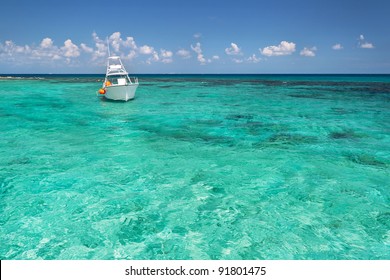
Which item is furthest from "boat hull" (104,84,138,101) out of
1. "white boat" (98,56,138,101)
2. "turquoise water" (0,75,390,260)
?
"turquoise water" (0,75,390,260)

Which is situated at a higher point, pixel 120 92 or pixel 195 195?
pixel 120 92

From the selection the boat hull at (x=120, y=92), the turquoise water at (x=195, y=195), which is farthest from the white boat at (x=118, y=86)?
the turquoise water at (x=195, y=195)

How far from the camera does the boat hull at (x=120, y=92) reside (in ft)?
101

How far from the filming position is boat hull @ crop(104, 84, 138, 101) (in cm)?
3092

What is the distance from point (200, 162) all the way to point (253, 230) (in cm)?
508

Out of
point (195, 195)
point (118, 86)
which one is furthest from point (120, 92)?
point (195, 195)

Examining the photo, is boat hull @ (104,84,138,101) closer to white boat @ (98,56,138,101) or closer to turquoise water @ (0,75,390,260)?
white boat @ (98,56,138,101)

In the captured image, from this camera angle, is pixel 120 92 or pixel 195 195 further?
pixel 120 92

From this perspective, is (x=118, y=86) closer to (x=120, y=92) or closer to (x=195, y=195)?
(x=120, y=92)

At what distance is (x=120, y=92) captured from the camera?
103 feet

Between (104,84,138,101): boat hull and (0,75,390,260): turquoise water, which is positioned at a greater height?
(104,84,138,101): boat hull

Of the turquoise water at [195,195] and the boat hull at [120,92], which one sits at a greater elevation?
the boat hull at [120,92]

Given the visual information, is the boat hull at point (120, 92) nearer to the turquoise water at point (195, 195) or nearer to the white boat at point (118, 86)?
the white boat at point (118, 86)

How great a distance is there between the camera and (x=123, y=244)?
6.64 meters
